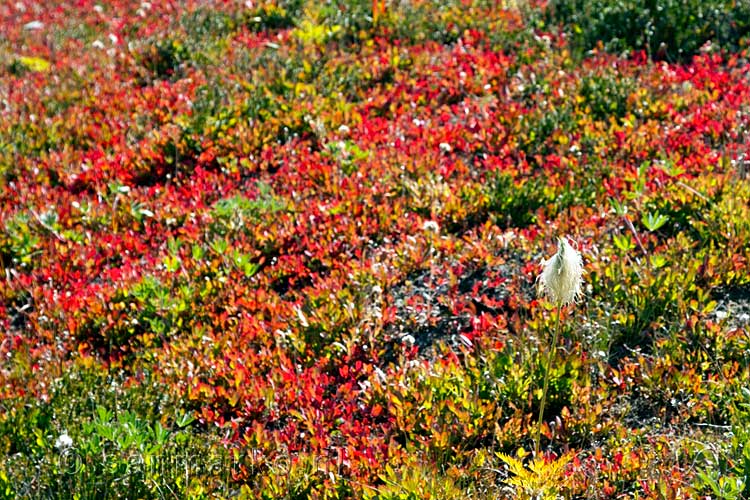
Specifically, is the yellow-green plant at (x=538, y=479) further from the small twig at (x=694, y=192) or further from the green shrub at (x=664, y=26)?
the green shrub at (x=664, y=26)

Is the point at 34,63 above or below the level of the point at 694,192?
below

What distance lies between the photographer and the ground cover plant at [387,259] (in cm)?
448

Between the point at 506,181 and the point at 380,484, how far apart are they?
296 centimetres

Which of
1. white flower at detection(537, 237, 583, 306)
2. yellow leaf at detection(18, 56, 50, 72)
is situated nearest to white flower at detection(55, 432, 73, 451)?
white flower at detection(537, 237, 583, 306)

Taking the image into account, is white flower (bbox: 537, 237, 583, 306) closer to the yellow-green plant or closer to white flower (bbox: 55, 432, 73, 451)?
the yellow-green plant

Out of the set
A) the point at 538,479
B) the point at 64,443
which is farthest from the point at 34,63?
the point at 538,479

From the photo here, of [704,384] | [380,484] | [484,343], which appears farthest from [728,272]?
[380,484]

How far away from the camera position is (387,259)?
241 inches

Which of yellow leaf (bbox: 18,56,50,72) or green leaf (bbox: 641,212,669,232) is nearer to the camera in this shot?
green leaf (bbox: 641,212,669,232)

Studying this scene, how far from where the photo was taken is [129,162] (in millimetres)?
8055

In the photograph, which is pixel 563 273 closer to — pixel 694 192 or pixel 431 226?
pixel 694 192

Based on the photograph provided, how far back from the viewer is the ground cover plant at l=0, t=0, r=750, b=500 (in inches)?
176

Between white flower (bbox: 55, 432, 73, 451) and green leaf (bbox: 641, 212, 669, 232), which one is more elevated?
green leaf (bbox: 641, 212, 669, 232)

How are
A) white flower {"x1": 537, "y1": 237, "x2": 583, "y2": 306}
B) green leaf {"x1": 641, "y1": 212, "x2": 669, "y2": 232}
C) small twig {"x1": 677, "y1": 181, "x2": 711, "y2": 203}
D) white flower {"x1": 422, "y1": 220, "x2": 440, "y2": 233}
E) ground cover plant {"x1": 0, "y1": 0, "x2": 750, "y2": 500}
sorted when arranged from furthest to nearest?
white flower {"x1": 422, "y1": 220, "x2": 440, "y2": 233} → small twig {"x1": 677, "y1": 181, "x2": 711, "y2": 203} → green leaf {"x1": 641, "y1": 212, "x2": 669, "y2": 232} → ground cover plant {"x1": 0, "y1": 0, "x2": 750, "y2": 500} → white flower {"x1": 537, "y1": 237, "x2": 583, "y2": 306}
